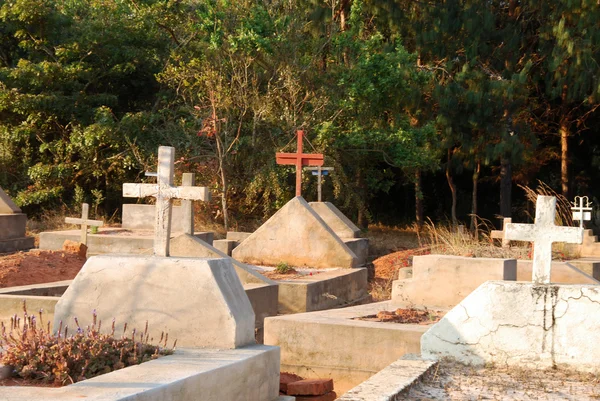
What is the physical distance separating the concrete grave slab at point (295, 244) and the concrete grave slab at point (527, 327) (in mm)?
8243

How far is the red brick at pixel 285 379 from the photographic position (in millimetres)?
8211

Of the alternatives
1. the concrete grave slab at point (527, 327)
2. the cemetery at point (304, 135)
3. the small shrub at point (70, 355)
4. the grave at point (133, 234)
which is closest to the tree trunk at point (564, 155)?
the cemetery at point (304, 135)

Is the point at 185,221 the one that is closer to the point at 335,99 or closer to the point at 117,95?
the point at 335,99

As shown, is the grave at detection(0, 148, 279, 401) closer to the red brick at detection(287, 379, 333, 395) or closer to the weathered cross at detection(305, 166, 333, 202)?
the red brick at detection(287, 379, 333, 395)

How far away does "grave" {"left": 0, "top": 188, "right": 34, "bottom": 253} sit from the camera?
17.2 m

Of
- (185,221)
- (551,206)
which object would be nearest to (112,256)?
(551,206)

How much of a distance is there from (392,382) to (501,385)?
90 centimetres

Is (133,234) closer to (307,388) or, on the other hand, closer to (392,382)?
(307,388)

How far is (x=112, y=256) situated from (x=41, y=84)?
18.3 metres

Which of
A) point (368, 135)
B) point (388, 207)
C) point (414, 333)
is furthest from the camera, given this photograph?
point (388, 207)

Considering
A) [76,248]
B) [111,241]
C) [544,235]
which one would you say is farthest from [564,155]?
[544,235]

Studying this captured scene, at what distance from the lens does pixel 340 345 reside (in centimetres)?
882

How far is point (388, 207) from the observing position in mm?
30016

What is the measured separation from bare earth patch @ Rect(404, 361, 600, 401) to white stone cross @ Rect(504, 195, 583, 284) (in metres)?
0.80
